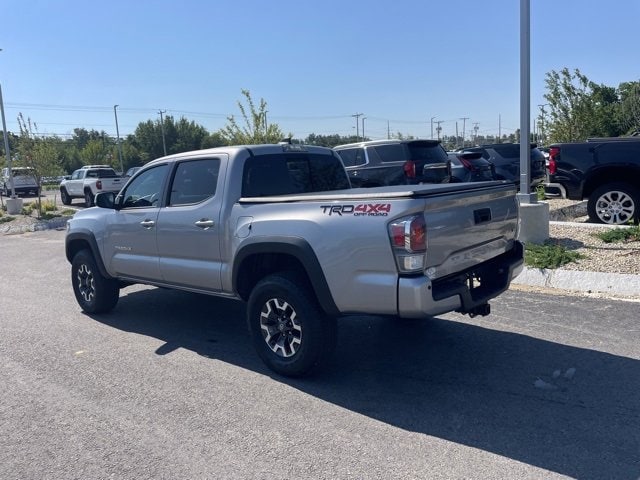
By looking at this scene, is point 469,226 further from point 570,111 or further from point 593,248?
point 570,111

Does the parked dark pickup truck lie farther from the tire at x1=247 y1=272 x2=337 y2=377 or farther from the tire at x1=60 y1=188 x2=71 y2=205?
the tire at x1=60 y1=188 x2=71 y2=205

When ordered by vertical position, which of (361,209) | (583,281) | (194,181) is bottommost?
(583,281)

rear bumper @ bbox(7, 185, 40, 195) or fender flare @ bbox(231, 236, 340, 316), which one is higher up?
rear bumper @ bbox(7, 185, 40, 195)

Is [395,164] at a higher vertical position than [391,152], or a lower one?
lower

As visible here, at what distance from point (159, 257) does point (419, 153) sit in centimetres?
833

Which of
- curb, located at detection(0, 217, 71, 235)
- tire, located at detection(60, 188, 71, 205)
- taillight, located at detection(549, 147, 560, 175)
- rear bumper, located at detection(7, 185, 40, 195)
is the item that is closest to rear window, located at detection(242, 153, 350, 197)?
taillight, located at detection(549, 147, 560, 175)

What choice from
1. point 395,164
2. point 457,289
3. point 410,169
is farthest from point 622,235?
point 457,289

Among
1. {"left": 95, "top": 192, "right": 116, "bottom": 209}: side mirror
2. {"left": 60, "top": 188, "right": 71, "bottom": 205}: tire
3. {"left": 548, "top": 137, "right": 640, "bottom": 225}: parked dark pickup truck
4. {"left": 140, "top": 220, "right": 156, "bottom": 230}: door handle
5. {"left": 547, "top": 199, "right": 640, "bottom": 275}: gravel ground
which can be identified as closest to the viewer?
{"left": 140, "top": 220, "right": 156, "bottom": 230}: door handle

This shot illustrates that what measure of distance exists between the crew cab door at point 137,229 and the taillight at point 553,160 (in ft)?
24.1

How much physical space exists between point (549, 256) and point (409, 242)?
Result: 16.0 ft

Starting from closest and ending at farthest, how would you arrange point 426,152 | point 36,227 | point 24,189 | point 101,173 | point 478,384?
point 478,384 → point 426,152 → point 36,227 → point 101,173 → point 24,189

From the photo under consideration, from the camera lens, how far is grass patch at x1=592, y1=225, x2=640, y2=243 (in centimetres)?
870

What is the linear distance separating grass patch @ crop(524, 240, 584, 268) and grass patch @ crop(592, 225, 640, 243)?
31.3 inches

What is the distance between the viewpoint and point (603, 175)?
10094mm
